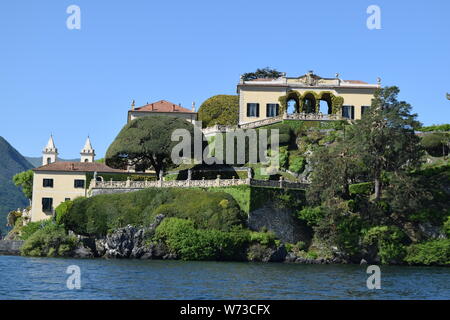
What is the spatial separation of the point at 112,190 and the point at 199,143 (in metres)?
10.9

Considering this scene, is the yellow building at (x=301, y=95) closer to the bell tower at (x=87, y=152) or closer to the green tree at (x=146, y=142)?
the green tree at (x=146, y=142)

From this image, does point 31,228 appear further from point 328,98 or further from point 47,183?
point 328,98

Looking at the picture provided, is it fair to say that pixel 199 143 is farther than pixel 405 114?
Yes

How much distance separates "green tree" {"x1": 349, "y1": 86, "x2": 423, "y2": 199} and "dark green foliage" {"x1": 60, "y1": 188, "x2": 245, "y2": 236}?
42.1 ft

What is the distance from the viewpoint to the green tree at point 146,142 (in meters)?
82.1

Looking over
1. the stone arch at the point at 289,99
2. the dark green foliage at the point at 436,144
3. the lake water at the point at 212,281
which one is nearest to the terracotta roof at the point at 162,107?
the stone arch at the point at 289,99

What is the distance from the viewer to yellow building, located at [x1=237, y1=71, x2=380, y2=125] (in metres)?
92.0

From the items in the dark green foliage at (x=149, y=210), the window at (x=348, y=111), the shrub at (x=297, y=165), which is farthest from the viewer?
the window at (x=348, y=111)

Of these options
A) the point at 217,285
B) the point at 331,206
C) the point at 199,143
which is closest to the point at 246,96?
the point at 199,143

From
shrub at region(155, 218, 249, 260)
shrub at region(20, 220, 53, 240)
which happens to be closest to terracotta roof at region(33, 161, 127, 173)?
shrub at region(20, 220, 53, 240)

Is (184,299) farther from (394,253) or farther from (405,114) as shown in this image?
(405,114)

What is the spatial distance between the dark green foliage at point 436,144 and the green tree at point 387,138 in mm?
14655

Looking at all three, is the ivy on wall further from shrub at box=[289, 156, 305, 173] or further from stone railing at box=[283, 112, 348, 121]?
shrub at box=[289, 156, 305, 173]
